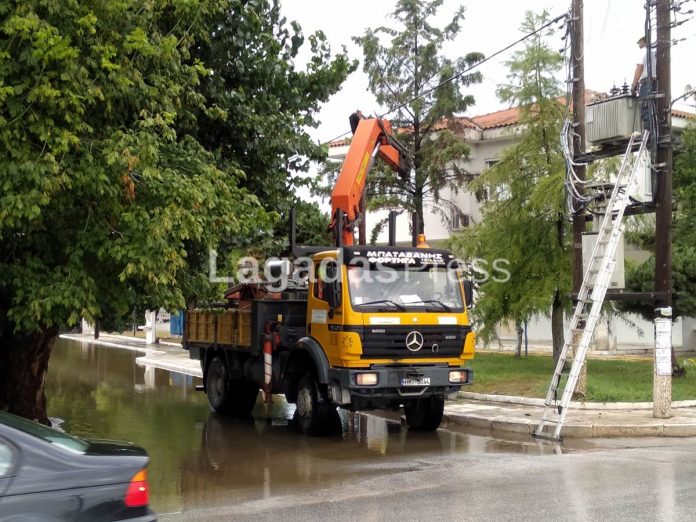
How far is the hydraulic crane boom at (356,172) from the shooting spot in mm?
13062

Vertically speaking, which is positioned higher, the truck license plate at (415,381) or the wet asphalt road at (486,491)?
the truck license plate at (415,381)

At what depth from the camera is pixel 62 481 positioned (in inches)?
180

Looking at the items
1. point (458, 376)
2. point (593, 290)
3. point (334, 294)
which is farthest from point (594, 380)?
point (334, 294)

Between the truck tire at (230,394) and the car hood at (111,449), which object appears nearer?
the car hood at (111,449)

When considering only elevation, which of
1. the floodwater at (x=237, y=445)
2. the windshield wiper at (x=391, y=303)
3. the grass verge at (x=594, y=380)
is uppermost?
the windshield wiper at (x=391, y=303)

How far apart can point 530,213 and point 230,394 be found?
727 cm

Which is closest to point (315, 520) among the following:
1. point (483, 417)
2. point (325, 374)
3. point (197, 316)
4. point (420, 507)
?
point (420, 507)

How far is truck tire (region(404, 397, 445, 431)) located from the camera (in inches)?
494

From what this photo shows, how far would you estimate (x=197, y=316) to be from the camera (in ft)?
52.8

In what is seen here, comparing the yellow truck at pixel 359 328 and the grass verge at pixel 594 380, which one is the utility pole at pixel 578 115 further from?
the yellow truck at pixel 359 328

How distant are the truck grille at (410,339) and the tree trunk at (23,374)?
481cm

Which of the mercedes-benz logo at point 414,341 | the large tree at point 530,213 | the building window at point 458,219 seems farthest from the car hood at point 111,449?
the building window at point 458,219

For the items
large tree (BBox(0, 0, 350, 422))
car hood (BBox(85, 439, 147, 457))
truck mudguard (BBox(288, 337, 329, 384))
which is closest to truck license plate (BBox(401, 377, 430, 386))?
truck mudguard (BBox(288, 337, 329, 384))

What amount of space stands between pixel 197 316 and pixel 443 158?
23.9 feet
